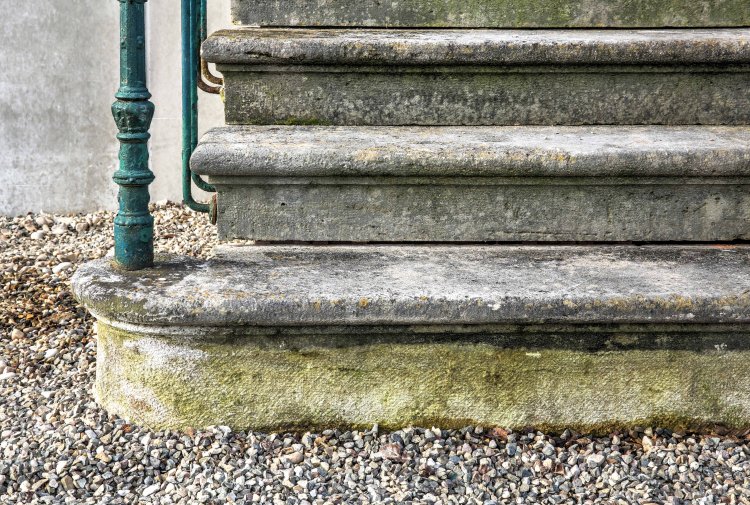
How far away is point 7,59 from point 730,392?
3929 mm

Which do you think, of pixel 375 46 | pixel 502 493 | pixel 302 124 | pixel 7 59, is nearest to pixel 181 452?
pixel 502 493

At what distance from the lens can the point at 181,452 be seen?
7.05 feet

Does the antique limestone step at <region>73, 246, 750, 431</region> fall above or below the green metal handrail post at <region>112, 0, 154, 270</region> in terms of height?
below

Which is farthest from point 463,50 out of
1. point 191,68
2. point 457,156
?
point 191,68

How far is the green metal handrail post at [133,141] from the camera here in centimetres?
220

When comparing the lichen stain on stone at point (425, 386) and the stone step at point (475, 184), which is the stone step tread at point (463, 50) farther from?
the lichen stain on stone at point (425, 386)

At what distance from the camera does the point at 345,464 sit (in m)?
2.11

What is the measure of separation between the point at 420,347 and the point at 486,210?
1.72ft

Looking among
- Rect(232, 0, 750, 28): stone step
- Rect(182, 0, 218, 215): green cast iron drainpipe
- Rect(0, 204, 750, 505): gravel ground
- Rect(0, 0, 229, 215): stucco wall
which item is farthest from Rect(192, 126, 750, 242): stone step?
Rect(0, 0, 229, 215): stucco wall

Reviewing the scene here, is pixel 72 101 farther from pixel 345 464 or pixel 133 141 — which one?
pixel 345 464

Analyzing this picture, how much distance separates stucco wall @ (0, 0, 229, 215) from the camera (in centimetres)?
469

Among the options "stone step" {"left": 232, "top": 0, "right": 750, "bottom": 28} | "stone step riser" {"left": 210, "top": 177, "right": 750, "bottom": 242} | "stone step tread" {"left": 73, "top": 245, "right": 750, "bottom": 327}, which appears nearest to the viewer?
"stone step tread" {"left": 73, "top": 245, "right": 750, "bottom": 327}

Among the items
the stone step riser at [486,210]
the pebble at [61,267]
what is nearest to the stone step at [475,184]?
the stone step riser at [486,210]

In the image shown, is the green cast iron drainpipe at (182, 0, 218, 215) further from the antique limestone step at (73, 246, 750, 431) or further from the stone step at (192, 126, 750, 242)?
the antique limestone step at (73, 246, 750, 431)
